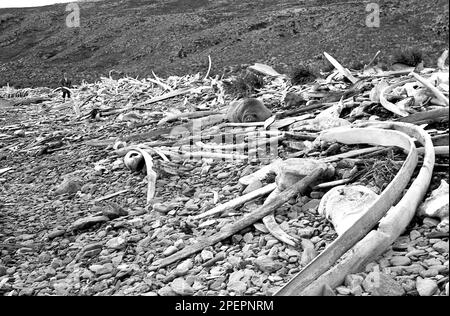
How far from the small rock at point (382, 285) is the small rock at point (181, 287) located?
1223 millimetres

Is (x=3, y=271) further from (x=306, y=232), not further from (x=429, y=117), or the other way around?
(x=429, y=117)

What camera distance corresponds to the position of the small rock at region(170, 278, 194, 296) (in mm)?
3238

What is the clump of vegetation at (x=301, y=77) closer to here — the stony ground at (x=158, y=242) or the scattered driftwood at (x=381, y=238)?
the stony ground at (x=158, y=242)

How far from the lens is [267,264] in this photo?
3338mm

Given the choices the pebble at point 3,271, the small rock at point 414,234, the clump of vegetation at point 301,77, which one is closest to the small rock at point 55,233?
the pebble at point 3,271

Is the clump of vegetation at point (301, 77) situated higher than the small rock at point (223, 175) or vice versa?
the clump of vegetation at point (301, 77)

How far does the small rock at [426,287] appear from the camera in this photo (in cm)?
258

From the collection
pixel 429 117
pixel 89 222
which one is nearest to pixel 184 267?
pixel 89 222

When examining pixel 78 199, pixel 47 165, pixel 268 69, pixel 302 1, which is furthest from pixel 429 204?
pixel 302 1

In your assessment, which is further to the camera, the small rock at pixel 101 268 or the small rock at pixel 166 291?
the small rock at pixel 101 268

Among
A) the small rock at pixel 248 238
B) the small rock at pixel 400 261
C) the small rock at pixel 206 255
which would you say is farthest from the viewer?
the small rock at pixel 248 238

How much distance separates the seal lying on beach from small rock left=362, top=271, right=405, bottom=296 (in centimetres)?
475

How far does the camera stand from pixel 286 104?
8.05 metres
